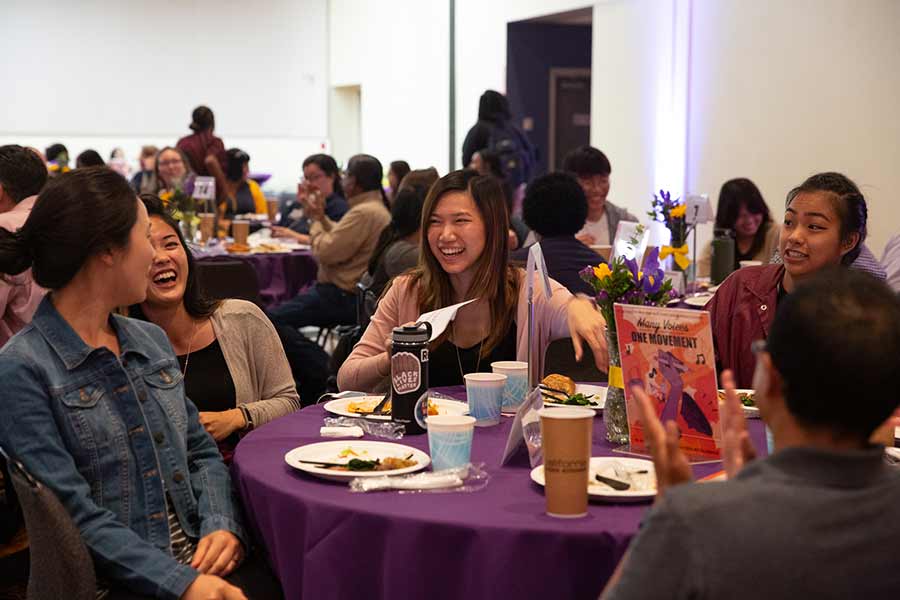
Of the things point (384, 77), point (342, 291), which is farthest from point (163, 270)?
point (384, 77)

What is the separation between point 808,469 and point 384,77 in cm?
1318

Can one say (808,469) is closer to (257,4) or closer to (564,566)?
(564,566)

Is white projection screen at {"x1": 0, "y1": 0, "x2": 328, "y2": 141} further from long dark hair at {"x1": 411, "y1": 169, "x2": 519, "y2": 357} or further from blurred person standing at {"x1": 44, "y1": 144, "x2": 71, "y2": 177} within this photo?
long dark hair at {"x1": 411, "y1": 169, "x2": 519, "y2": 357}

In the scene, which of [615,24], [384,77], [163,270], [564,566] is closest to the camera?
[564,566]

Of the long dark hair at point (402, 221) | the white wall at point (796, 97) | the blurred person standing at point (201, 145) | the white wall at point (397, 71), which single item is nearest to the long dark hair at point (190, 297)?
the long dark hair at point (402, 221)

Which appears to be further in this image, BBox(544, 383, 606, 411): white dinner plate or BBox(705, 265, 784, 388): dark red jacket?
BBox(705, 265, 784, 388): dark red jacket

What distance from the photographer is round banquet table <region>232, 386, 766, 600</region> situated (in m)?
1.73

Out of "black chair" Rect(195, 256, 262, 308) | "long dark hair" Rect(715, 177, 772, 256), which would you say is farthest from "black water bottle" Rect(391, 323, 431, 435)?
"long dark hair" Rect(715, 177, 772, 256)

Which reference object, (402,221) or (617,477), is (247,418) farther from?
(402,221)

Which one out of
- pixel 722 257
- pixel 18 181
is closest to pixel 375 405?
pixel 18 181

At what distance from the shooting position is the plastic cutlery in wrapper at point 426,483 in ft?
6.40

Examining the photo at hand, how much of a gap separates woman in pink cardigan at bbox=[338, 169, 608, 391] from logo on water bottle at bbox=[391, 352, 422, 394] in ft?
1.61

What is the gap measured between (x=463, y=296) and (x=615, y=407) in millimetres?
919

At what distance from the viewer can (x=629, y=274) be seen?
7.02ft
